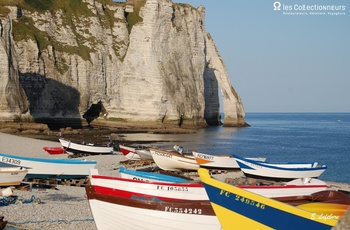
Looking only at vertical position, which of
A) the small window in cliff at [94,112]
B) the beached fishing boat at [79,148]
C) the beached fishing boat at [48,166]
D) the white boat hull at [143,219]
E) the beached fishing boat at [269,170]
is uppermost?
the white boat hull at [143,219]

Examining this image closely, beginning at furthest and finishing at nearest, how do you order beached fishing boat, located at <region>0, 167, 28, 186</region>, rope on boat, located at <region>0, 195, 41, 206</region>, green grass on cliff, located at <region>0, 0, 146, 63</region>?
1. green grass on cliff, located at <region>0, 0, 146, 63</region>
2. beached fishing boat, located at <region>0, 167, 28, 186</region>
3. rope on boat, located at <region>0, 195, 41, 206</region>

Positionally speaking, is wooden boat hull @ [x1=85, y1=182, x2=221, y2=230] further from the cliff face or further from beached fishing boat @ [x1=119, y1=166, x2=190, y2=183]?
the cliff face

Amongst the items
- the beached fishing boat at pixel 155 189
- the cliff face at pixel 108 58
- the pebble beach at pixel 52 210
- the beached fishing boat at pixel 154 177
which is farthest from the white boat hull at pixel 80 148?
the cliff face at pixel 108 58

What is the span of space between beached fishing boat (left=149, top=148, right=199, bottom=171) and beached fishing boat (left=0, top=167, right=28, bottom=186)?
34.8ft

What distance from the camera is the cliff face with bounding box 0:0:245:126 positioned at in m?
69.3

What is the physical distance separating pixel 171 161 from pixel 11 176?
38.0ft

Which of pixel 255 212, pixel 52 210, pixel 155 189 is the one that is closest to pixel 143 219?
pixel 155 189

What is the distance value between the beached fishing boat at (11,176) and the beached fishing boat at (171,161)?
10.6 metres

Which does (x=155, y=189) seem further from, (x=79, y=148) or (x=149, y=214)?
(x=79, y=148)

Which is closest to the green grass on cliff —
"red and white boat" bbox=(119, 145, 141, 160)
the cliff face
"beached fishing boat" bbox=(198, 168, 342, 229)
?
the cliff face

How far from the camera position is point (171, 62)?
80250 millimetres

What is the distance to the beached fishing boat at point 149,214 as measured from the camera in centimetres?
1224

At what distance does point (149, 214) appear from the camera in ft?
40.6

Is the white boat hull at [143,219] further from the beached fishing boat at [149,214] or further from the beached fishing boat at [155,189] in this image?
the beached fishing boat at [155,189]
